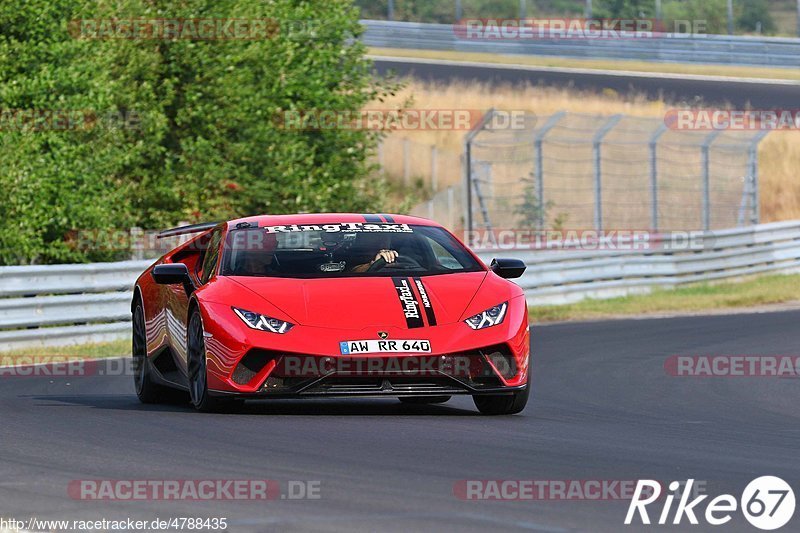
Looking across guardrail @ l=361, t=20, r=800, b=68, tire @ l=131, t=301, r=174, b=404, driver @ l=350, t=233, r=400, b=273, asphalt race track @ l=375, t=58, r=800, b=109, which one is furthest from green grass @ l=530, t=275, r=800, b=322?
guardrail @ l=361, t=20, r=800, b=68

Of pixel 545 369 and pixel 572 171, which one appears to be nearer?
pixel 545 369

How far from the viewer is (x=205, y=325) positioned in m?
9.37

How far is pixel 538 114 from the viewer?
42.3 metres

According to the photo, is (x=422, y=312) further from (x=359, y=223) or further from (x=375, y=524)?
(x=375, y=524)

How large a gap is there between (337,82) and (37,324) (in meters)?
12.0

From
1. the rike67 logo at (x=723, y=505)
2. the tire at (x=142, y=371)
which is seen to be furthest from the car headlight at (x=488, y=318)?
the tire at (x=142, y=371)

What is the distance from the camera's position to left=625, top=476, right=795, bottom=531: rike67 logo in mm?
5766

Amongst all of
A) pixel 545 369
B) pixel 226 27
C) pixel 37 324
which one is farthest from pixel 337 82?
pixel 545 369

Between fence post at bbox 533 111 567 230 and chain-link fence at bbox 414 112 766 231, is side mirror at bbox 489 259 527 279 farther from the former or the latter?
fence post at bbox 533 111 567 230

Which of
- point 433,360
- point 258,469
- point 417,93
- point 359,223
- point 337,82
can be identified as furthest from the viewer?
point 417,93

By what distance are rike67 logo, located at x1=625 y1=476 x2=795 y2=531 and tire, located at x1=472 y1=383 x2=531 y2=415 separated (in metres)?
2.98

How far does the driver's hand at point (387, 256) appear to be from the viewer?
9.99 m

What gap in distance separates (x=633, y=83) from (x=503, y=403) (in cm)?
3840

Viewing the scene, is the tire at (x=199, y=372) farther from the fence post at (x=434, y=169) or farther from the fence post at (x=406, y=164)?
the fence post at (x=406, y=164)
